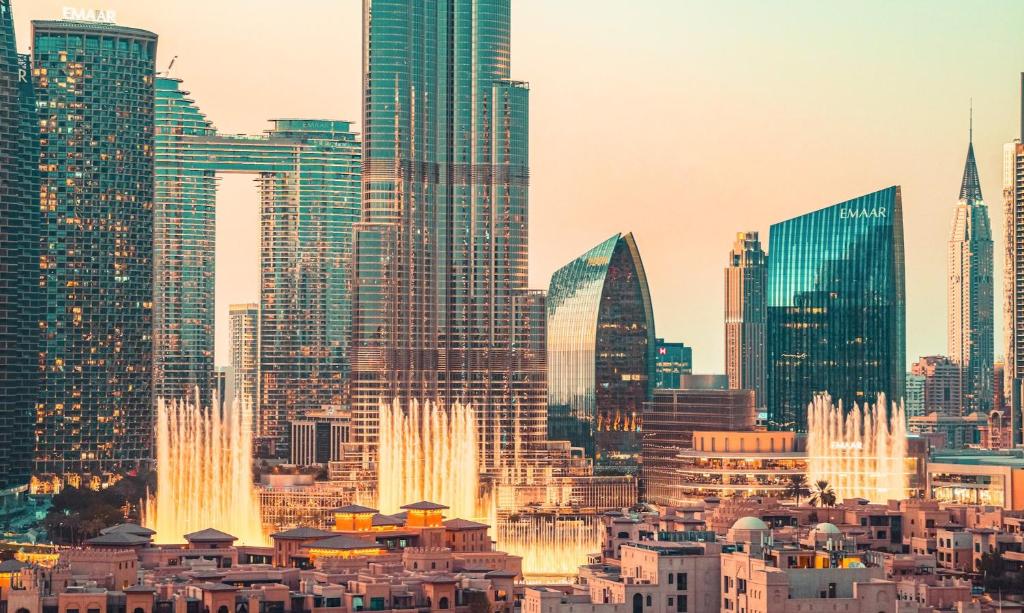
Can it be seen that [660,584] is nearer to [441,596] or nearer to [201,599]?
[441,596]

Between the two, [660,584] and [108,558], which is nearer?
[660,584]

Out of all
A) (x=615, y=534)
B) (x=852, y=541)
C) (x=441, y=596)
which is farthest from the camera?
(x=615, y=534)

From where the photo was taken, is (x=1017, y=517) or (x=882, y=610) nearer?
(x=882, y=610)

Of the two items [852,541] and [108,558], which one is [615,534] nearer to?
[852,541]

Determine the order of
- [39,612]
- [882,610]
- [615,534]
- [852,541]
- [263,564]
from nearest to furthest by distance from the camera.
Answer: [882,610] < [39,612] < [852,541] < [263,564] < [615,534]

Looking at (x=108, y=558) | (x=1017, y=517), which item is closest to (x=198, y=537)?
(x=108, y=558)

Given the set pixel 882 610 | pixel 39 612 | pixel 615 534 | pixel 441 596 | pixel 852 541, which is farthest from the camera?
pixel 615 534

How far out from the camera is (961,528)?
18988 cm

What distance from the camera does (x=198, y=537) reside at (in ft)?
626

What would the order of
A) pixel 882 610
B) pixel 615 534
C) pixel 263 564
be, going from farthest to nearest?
1. pixel 615 534
2. pixel 263 564
3. pixel 882 610

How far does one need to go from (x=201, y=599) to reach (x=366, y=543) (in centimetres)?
4217

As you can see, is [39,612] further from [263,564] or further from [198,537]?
[198,537]

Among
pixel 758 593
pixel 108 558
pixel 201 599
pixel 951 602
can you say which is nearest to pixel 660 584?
pixel 758 593

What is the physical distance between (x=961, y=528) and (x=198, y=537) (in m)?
64.3
